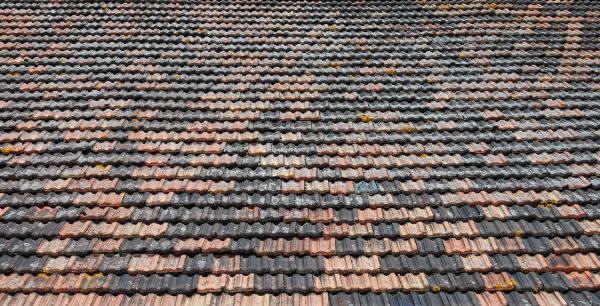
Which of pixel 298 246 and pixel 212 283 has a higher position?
pixel 298 246

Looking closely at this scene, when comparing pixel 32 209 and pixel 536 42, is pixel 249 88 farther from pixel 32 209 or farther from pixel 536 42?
pixel 536 42

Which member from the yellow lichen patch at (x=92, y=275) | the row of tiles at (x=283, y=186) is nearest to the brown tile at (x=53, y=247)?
the yellow lichen patch at (x=92, y=275)

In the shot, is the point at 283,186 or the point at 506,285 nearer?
the point at 506,285

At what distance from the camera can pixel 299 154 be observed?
15.5 ft

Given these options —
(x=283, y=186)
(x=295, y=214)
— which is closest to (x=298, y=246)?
(x=295, y=214)

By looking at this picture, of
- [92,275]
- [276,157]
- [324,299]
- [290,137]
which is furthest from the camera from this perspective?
[290,137]

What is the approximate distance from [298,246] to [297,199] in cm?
53

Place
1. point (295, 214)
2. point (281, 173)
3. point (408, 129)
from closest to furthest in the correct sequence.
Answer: point (295, 214) < point (281, 173) < point (408, 129)

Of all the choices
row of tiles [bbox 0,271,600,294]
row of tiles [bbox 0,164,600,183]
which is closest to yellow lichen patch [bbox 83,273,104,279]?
row of tiles [bbox 0,271,600,294]

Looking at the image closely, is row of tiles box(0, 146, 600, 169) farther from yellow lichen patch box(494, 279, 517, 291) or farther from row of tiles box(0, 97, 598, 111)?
yellow lichen patch box(494, 279, 517, 291)

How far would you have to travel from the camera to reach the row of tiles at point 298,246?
388 cm

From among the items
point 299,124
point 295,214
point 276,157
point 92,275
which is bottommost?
point 92,275

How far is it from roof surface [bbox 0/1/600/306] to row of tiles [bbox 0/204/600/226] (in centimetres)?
2

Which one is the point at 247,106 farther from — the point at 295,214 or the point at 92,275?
the point at 92,275
